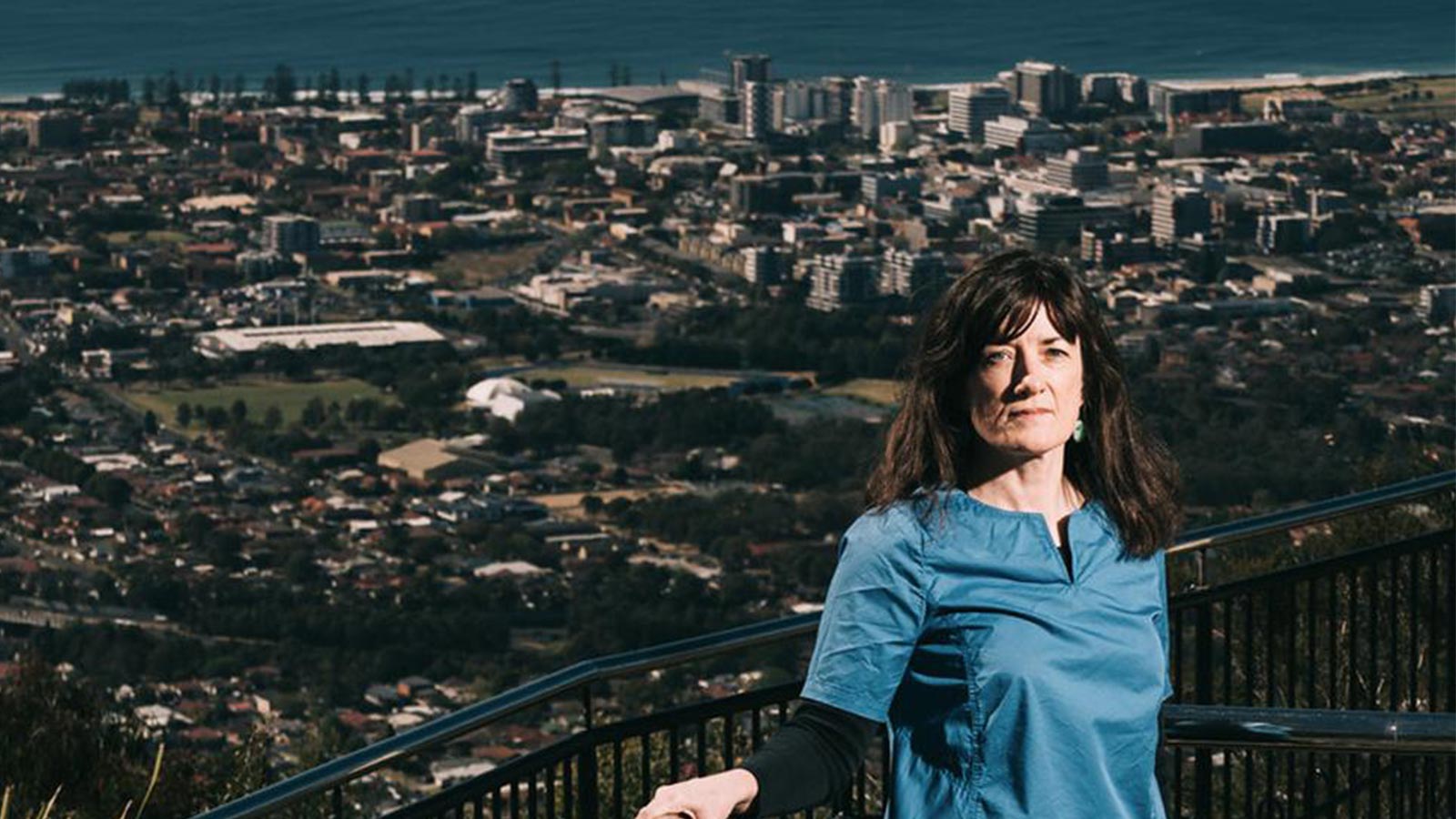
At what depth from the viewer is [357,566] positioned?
2845 cm

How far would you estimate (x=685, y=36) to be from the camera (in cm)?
7419

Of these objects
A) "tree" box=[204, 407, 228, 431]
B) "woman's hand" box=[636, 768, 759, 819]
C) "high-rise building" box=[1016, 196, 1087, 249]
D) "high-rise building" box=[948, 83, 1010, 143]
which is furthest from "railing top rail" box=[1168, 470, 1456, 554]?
"high-rise building" box=[948, 83, 1010, 143]

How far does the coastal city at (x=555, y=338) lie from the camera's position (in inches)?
984

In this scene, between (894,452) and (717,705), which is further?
(717,705)

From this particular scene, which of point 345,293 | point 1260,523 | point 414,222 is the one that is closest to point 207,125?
point 414,222

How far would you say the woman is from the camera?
2100 millimetres

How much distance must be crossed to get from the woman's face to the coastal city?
4.99 meters

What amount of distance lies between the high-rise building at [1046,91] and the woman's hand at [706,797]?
186 ft

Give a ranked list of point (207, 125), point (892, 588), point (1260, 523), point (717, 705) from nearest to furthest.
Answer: point (892, 588)
point (717, 705)
point (1260, 523)
point (207, 125)

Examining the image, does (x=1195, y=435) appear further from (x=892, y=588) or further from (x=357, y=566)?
(x=892, y=588)

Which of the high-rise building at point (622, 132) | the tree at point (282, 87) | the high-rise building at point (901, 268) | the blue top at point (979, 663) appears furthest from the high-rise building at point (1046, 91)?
the blue top at point (979, 663)

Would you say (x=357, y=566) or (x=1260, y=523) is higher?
(x=1260, y=523)

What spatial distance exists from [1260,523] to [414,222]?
47141 mm

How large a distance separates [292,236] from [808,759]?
4667 cm
